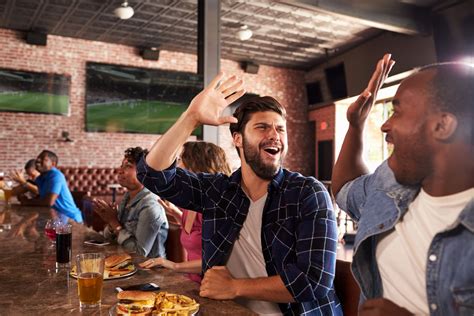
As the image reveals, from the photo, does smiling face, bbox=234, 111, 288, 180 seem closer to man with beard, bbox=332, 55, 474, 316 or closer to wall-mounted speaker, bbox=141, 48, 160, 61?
man with beard, bbox=332, 55, 474, 316

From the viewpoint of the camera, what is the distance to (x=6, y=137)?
24.6 ft

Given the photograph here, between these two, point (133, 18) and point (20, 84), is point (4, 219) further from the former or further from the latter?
point (20, 84)

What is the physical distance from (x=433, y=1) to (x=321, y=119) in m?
4.14

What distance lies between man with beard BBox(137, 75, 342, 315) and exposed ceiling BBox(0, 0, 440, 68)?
391 cm

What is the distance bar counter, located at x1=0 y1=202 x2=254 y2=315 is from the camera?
1.20 meters

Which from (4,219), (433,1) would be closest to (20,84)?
(4,219)

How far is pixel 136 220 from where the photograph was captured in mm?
2439

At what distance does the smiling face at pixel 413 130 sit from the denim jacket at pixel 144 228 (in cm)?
167

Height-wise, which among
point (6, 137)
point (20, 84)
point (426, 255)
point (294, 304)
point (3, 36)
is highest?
point (3, 36)

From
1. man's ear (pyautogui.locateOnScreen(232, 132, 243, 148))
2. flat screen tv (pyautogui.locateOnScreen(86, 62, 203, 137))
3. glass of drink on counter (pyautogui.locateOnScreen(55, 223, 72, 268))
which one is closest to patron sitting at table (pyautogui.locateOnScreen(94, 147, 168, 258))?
glass of drink on counter (pyautogui.locateOnScreen(55, 223, 72, 268))

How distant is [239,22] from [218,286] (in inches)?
249

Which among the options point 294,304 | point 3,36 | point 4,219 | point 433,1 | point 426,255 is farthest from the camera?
point 3,36

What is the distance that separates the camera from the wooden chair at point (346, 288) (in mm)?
1426

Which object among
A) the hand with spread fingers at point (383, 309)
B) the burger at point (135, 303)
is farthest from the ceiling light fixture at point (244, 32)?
the hand with spread fingers at point (383, 309)
